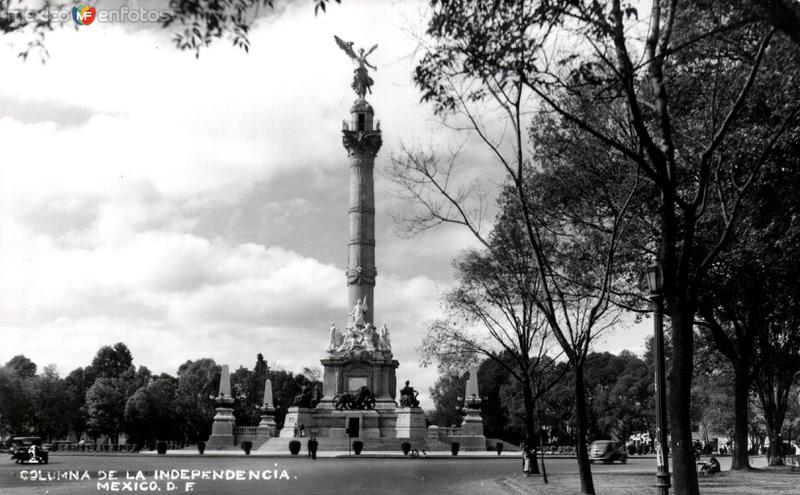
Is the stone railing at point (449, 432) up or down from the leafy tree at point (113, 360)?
down

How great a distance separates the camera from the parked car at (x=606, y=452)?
4894cm

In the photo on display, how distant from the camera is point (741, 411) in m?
32.2

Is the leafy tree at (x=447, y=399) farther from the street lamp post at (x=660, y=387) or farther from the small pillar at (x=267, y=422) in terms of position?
the street lamp post at (x=660, y=387)

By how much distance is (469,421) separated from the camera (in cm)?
6238

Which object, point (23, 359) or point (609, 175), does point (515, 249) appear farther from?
point (23, 359)

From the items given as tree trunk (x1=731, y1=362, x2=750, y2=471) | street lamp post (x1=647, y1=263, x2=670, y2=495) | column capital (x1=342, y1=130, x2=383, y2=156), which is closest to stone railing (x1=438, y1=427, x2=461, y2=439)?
column capital (x1=342, y1=130, x2=383, y2=156)

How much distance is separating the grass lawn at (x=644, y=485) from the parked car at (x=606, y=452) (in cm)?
1801

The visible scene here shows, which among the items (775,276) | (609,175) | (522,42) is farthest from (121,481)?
(775,276)

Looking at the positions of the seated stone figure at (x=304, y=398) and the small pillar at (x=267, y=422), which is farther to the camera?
the small pillar at (x=267, y=422)

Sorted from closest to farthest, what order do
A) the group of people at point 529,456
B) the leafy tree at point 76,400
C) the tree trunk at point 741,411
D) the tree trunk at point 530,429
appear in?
the group of people at point 529,456 < the tree trunk at point 530,429 < the tree trunk at point 741,411 < the leafy tree at point 76,400

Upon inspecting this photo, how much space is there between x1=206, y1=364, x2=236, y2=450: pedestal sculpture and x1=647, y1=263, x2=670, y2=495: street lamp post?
51.3m

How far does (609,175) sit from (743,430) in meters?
16.1

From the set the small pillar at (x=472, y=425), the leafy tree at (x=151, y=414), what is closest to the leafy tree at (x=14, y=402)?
the leafy tree at (x=151, y=414)

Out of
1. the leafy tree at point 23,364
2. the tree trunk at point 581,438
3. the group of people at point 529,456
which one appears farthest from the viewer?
the leafy tree at point 23,364
